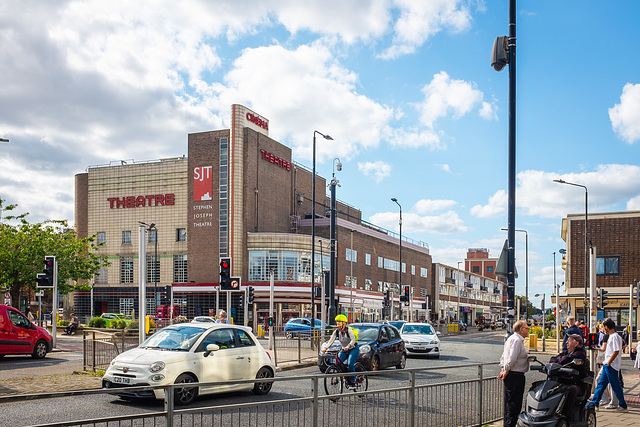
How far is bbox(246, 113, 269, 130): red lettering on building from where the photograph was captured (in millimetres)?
67000

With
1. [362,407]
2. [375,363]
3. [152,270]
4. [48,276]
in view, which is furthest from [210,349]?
[152,270]

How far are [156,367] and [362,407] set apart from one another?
5.40 m

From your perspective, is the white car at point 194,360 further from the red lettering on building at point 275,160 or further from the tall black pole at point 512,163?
the red lettering on building at point 275,160

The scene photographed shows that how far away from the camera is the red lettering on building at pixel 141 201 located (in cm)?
7012

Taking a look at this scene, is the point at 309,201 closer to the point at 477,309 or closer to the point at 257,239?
the point at 257,239

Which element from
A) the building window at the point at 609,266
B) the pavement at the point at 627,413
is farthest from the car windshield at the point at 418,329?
the building window at the point at 609,266

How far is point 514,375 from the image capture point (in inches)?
379

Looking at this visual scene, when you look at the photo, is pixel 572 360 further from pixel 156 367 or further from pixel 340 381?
pixel 156 367

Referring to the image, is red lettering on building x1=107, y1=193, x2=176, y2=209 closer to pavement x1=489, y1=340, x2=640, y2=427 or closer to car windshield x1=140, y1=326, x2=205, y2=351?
pavement x1=489, y1=340, x2=640, y2=427

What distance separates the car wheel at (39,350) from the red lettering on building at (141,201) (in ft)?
154

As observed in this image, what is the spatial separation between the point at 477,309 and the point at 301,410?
411ft

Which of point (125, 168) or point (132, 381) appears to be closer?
point (132, 381)

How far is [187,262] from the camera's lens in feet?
223

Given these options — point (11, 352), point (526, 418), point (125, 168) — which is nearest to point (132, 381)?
point (526, 418)
